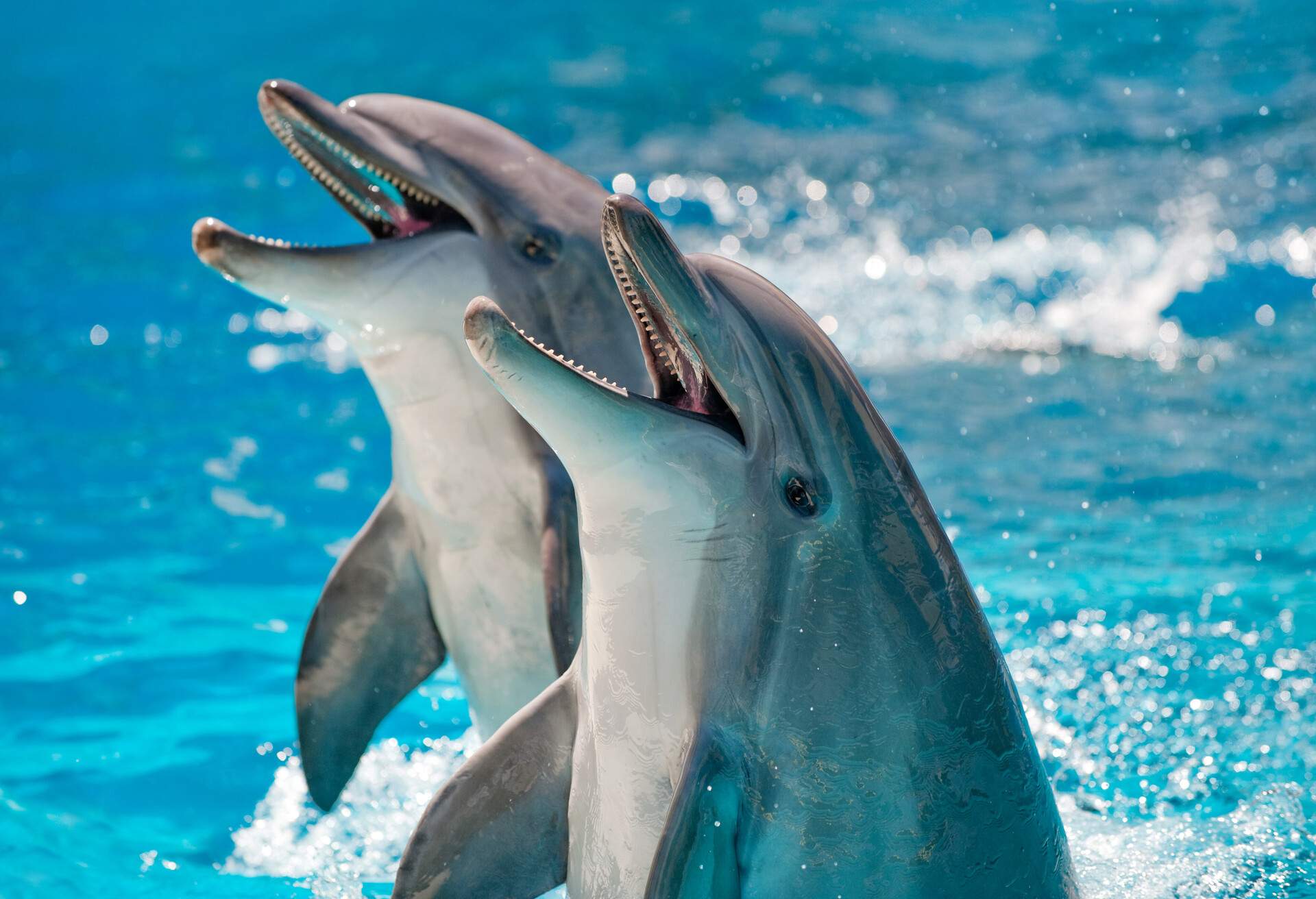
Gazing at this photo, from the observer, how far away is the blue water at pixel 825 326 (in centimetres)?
616

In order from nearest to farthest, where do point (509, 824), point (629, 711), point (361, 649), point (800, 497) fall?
1. point (800, 497)
2. point (629, 711)
3. point (509, 824)
4. point (361, 649)

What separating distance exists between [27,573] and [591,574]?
5847 mm

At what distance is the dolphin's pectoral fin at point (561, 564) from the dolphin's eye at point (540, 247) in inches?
26.7

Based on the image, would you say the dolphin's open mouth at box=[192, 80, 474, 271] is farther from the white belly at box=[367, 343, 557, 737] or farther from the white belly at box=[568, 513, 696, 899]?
the white belly at box=[568, 513, 696, 899]

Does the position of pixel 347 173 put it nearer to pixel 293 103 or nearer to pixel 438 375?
pixel 293 103

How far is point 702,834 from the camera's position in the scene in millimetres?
3273

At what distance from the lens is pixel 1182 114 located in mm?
17406

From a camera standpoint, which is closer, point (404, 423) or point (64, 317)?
point (404, 423)

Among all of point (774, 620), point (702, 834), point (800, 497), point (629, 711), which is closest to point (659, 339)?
point (800, 497)

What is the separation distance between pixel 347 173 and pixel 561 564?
5.36 ft

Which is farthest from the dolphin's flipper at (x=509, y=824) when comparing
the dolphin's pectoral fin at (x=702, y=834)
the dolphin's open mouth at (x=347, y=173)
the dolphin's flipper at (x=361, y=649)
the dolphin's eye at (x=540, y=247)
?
the dolphin's open mouth at (x=347, y=173)

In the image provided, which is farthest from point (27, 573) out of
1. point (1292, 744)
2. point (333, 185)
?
point (1292, 744)

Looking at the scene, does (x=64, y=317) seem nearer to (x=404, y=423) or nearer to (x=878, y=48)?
(x=404, y=423)

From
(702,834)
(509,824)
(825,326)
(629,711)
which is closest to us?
(702,834)
